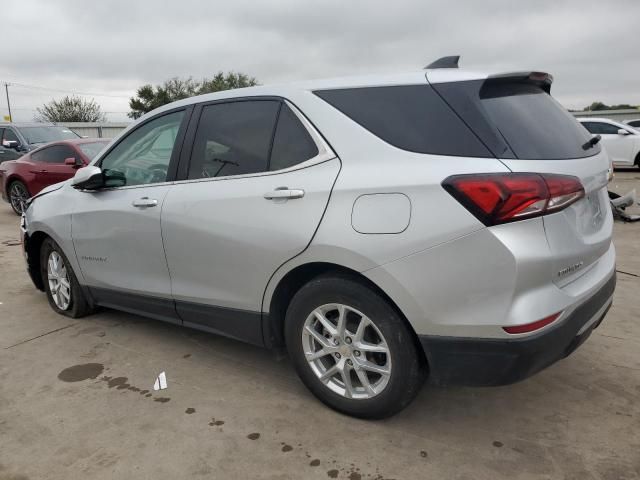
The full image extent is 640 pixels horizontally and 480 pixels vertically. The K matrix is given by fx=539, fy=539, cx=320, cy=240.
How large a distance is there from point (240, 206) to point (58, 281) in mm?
2415

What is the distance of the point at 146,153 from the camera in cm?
372

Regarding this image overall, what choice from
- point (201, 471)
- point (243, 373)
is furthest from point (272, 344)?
point (201, 471)

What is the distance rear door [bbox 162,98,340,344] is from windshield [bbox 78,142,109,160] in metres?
6.38

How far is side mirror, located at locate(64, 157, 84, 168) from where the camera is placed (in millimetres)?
8664

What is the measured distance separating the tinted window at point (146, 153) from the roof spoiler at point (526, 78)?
197 cm

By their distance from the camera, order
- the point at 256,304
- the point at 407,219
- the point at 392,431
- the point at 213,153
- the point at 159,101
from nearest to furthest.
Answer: the point at 407,219, the point at 392,431, the point at 256,304, the point at 213,153, the point at 159,101

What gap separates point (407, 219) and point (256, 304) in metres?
1.06

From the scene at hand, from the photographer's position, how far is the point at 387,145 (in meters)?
2.50

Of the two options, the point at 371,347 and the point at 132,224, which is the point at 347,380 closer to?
the point at 371,347

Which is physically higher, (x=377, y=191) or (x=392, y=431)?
(x=377, y=191)

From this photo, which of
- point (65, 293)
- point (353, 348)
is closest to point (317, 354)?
point (353, 348)

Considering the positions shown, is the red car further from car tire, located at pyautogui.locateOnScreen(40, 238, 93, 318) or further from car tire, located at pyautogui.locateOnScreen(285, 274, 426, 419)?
car tire, located at pyautogui.locateOnScreen(285, 274, 426, 419)

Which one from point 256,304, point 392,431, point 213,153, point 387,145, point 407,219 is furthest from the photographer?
point 213,153

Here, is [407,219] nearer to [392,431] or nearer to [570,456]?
[392,431]
